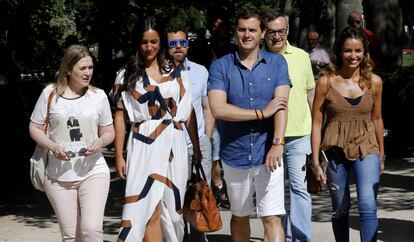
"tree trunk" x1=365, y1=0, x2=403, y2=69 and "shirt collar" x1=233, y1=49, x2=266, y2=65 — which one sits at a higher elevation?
"tree trunk" x1=365, y1=0, x2=403, y2=69

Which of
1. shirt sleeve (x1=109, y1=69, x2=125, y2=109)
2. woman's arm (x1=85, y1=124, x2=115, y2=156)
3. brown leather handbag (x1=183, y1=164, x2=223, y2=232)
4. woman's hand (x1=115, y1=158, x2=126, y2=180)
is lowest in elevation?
brown leather handbag (x1=183, y1=164, x2=223, y2=232)

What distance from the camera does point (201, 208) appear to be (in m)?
6.30

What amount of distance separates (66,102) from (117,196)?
524cm

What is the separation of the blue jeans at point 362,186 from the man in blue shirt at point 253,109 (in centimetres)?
53

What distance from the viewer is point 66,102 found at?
623cm

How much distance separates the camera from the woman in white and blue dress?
244 inches

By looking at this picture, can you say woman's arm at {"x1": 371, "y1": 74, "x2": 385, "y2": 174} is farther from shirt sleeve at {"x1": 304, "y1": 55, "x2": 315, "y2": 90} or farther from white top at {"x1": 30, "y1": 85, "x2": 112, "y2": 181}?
white top at {"x1": 30, "y1": 85, "x2": 112, "y2": 181}

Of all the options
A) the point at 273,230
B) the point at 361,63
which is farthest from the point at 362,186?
the point at 361,63

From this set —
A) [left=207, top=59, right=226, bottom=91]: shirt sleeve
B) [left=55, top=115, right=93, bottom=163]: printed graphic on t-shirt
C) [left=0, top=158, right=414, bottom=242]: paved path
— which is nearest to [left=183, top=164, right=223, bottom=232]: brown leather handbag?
[left=207, top=59, right=226, bottom=91]: shirt sleeve

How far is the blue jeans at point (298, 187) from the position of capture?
721 centimetres

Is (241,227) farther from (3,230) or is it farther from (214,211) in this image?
(3,230)

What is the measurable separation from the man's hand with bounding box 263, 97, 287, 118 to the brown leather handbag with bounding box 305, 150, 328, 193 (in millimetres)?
646

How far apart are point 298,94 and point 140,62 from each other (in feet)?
5.12

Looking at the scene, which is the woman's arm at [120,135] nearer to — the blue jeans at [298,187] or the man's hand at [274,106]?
the man's hand at [274,106]
